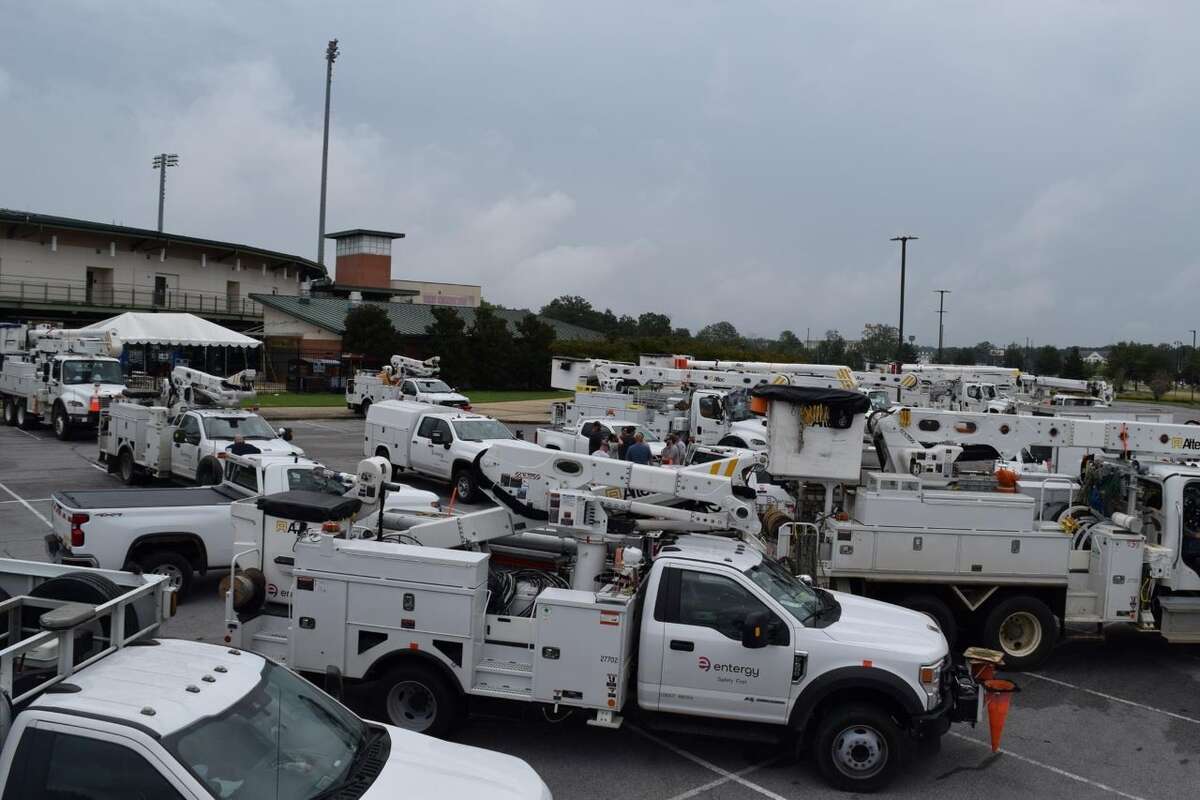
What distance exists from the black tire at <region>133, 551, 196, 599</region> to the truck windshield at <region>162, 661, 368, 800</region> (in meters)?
6.93

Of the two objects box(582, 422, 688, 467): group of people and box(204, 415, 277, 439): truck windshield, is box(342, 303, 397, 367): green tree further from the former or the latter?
box(204, 415, 277, 439): truck windshield

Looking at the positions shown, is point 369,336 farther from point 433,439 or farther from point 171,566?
point 171,566

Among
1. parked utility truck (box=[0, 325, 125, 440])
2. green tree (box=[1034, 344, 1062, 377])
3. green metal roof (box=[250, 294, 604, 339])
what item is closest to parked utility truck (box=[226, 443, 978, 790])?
parked utility truck (box=[0, 325, 125, 440])

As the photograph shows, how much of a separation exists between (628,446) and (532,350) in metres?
41.2

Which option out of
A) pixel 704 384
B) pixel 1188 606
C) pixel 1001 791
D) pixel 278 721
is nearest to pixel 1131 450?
pixel 1188 606

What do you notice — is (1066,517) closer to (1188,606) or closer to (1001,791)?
(1188,606)

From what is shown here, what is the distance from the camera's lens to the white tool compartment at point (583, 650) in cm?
748

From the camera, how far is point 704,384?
53.0 feet

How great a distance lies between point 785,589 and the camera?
795cm

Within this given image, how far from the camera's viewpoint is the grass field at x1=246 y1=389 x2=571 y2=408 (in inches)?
1737

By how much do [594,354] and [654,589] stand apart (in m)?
49.7

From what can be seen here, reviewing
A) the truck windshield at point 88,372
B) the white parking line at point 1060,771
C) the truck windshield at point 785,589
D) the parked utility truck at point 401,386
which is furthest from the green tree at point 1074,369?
the truck windshield at point 785,589

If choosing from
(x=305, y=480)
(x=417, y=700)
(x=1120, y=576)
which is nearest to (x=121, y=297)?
(x=305, y=480)

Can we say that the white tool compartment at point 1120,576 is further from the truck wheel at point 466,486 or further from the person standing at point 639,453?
the truck wheel at point 466,486
